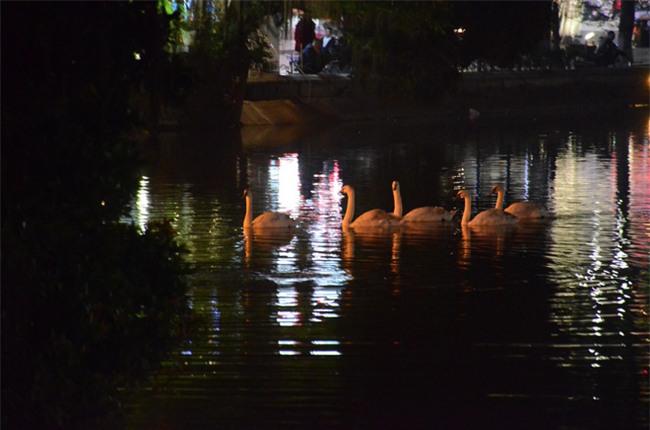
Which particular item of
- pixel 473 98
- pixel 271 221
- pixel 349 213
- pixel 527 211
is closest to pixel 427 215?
pixel 349 213

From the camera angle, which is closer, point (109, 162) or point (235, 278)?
point (109, 162)

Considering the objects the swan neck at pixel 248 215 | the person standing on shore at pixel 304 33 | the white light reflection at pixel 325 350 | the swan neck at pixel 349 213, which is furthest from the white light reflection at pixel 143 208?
the person standing on shore at pixel 304 33

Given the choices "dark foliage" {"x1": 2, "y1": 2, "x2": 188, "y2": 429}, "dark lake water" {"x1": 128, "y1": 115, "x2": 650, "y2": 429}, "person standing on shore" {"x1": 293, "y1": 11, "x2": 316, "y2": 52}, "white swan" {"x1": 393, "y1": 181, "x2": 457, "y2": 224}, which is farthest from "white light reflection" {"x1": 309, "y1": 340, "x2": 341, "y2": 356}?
"person standing on shore" {"x1": 293, "y1": 11, "x2": 316, "y2": 52}

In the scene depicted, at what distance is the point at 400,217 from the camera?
18359 mm

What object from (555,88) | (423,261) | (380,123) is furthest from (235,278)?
(555,88)

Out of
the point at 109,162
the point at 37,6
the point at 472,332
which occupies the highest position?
the point at 37,6

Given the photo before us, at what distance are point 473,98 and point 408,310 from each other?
109 feet

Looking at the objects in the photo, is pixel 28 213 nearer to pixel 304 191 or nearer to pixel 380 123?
pixel 304 191

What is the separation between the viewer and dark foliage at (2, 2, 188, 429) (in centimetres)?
658

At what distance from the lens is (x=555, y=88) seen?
4797 cm

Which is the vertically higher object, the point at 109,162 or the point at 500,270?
the point at 109,162

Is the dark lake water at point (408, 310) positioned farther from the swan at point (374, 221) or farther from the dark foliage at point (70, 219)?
the dark foliage at point (70, 219)

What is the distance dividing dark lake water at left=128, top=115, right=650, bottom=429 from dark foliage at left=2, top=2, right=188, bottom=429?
2.77 feet

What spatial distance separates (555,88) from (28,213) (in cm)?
4268
